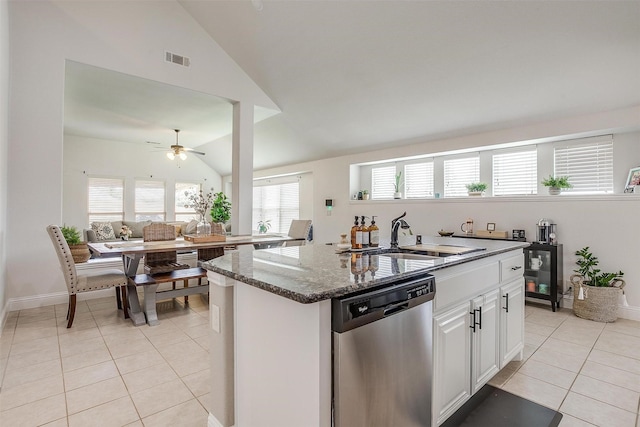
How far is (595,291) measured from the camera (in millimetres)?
3393

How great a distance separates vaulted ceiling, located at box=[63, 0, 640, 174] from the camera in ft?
9.29

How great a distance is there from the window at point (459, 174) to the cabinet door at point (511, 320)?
271 centimetres

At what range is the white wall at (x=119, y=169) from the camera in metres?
7.59

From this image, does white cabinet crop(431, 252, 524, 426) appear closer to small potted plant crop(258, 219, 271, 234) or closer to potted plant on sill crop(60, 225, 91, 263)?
potted plant on sill crop(60, 225, 91, 263)

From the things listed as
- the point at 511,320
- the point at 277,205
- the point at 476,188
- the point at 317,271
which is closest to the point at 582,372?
the point at 511,320

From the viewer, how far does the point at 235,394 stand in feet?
5.22

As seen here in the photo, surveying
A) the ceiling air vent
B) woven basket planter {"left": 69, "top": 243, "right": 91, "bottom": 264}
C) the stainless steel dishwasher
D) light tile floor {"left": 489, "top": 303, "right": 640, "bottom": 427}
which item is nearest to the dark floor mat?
light tile floor {"left": 489, "top": 303, "right": 640, "bottom": 427}

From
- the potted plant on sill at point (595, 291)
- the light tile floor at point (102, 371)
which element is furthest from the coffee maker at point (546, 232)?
the light tile floor at point (102, 371)

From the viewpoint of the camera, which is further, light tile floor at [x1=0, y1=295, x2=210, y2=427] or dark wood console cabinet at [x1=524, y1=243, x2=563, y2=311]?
dark wood console cabinet at [x1=524, y1=243, x2=563, y2=311]

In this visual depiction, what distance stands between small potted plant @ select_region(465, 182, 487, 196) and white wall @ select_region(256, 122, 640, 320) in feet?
0.40

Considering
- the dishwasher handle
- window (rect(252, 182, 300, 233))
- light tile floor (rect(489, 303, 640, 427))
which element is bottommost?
light tile floor (rect(489, 303, 640, 427))

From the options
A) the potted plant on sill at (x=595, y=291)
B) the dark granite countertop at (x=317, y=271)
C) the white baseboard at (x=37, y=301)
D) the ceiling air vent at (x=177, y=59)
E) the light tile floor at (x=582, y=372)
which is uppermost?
the ceiling air vent at (x=177, y=59)

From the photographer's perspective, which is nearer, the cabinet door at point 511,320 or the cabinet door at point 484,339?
the cabinet door at point 484,339

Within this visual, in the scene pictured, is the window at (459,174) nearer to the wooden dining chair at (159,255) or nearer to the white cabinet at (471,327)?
the white cabinet at (471,327)
